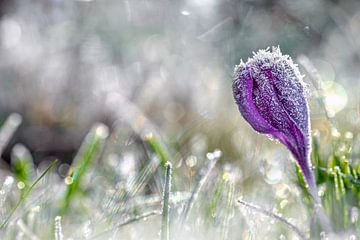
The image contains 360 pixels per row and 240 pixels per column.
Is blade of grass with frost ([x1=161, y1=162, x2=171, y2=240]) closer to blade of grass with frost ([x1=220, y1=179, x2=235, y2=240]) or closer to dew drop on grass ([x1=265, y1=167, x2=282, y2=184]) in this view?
blade of grass with frost ([x1=220, y1=179, x2=235, y2=240])

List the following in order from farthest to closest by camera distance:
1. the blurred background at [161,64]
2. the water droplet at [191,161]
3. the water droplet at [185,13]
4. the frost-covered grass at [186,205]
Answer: the water droplet at [185,13] → the blurred background at [161,64] → the water droplet at [191,161] → the frost-covered grass at [186,205]

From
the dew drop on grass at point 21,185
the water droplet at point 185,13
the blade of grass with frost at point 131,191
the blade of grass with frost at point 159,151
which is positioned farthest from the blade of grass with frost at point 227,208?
the water droplet at point 185,13

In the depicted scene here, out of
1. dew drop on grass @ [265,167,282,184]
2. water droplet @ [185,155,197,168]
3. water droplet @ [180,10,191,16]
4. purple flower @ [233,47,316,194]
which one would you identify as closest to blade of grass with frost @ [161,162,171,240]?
purple flower @ [233,47,316,194]

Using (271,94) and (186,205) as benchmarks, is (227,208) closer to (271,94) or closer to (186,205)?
(186,205)

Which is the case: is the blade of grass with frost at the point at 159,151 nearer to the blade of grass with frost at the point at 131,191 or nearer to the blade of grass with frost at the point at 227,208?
the blade of grass with frost at the point at 131,191

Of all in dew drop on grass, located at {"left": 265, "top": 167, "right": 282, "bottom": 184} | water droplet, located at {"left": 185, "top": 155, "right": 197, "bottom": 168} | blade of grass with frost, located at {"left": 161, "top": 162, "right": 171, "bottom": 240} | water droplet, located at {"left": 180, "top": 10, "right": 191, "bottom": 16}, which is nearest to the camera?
blade of grass with frost, located at {"left": 161, "top": 162, "right": 171, "bottom": 240}

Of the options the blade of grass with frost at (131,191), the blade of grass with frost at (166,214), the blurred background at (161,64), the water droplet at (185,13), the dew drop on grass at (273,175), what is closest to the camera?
the blade of grass with frost at (166,214)

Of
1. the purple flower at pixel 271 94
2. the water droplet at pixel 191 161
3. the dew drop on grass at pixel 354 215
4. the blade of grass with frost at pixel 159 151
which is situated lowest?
the water droplet at pixel 191 161
